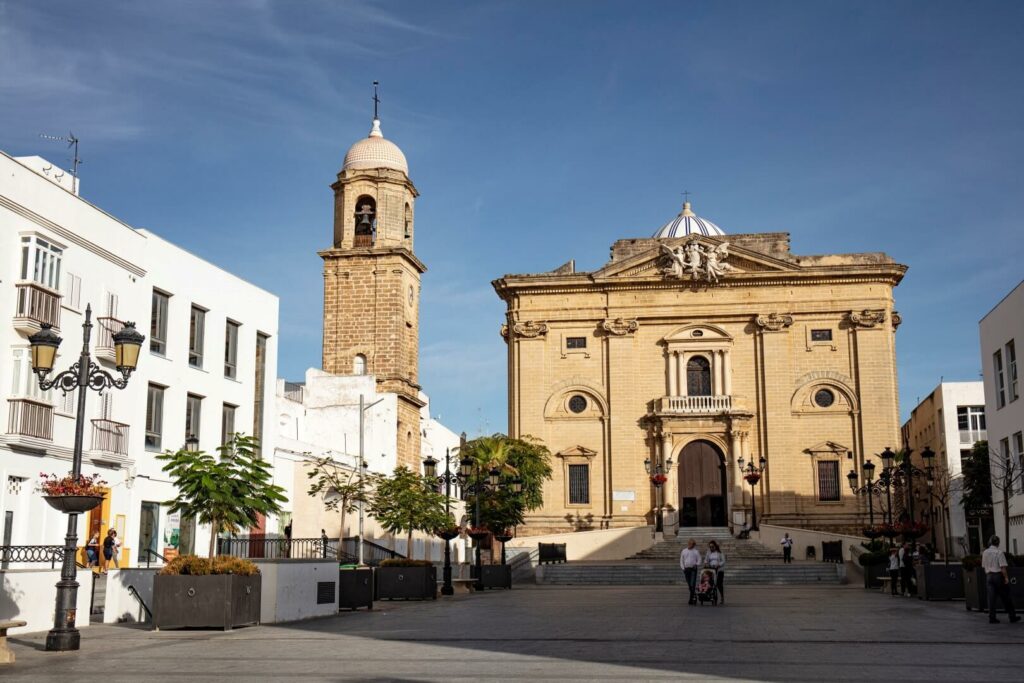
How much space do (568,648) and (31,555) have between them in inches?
496

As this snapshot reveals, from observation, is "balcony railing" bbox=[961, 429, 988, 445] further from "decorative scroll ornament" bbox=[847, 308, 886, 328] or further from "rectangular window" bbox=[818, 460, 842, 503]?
"rectangular window" bbox=[818, 460, 842, 503]

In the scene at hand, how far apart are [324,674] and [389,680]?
1.02m

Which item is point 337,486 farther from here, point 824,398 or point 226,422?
point 824,398

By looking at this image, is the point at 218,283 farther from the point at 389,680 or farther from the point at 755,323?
the point at 755,323

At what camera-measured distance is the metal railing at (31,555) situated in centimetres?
1997

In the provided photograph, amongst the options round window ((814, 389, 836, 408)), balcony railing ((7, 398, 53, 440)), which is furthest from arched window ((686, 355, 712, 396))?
balcony railing ((7, 398, 53, 440))

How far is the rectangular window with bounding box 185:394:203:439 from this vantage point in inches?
1249

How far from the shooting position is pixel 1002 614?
69.7 feet

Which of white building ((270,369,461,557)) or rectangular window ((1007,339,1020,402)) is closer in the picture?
rectangular window ((1007,339,1020,402))

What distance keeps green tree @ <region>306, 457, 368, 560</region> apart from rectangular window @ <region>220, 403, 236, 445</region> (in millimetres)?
7240

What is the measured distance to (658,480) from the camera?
167 feet

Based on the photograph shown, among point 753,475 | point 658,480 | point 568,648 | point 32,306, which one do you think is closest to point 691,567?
point 568,648

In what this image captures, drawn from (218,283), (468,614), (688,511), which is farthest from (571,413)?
(468,614)

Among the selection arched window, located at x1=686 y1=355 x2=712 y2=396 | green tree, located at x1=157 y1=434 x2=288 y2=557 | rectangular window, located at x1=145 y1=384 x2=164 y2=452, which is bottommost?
green tree, located at x1=157 y1=434 x2=288 y2=557
